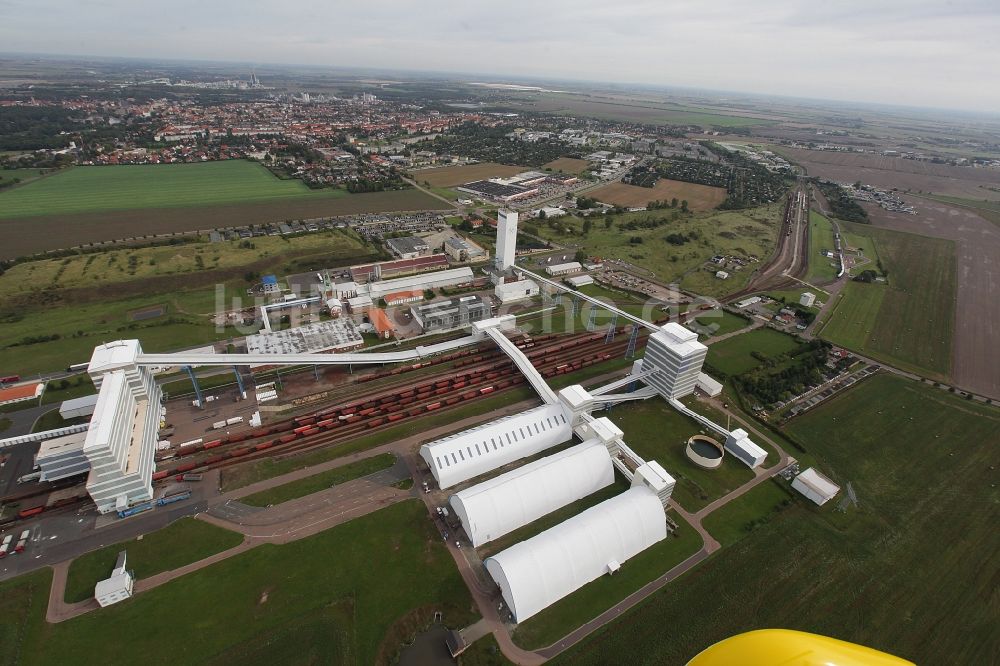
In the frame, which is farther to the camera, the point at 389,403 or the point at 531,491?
the point at 389,403

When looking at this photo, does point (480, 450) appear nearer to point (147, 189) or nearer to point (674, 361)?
point (674, 361)

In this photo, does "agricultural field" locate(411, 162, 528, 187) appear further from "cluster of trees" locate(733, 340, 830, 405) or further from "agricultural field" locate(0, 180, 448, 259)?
"cluster of trees" locate(733, 340, 830, 405)

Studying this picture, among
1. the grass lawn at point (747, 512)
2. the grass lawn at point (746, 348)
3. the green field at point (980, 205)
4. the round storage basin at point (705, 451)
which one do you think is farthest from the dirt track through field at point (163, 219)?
the green field at point (980, 205)

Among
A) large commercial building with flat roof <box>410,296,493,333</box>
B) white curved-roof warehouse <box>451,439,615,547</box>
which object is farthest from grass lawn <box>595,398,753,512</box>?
large commercial building with flat roof <box>410,296,493,333</box>

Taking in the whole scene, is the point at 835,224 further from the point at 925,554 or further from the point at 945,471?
the point at 925,554

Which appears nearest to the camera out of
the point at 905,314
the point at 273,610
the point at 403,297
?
the point at 273,610

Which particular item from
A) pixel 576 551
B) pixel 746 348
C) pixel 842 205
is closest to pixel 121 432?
pixel 576 551
